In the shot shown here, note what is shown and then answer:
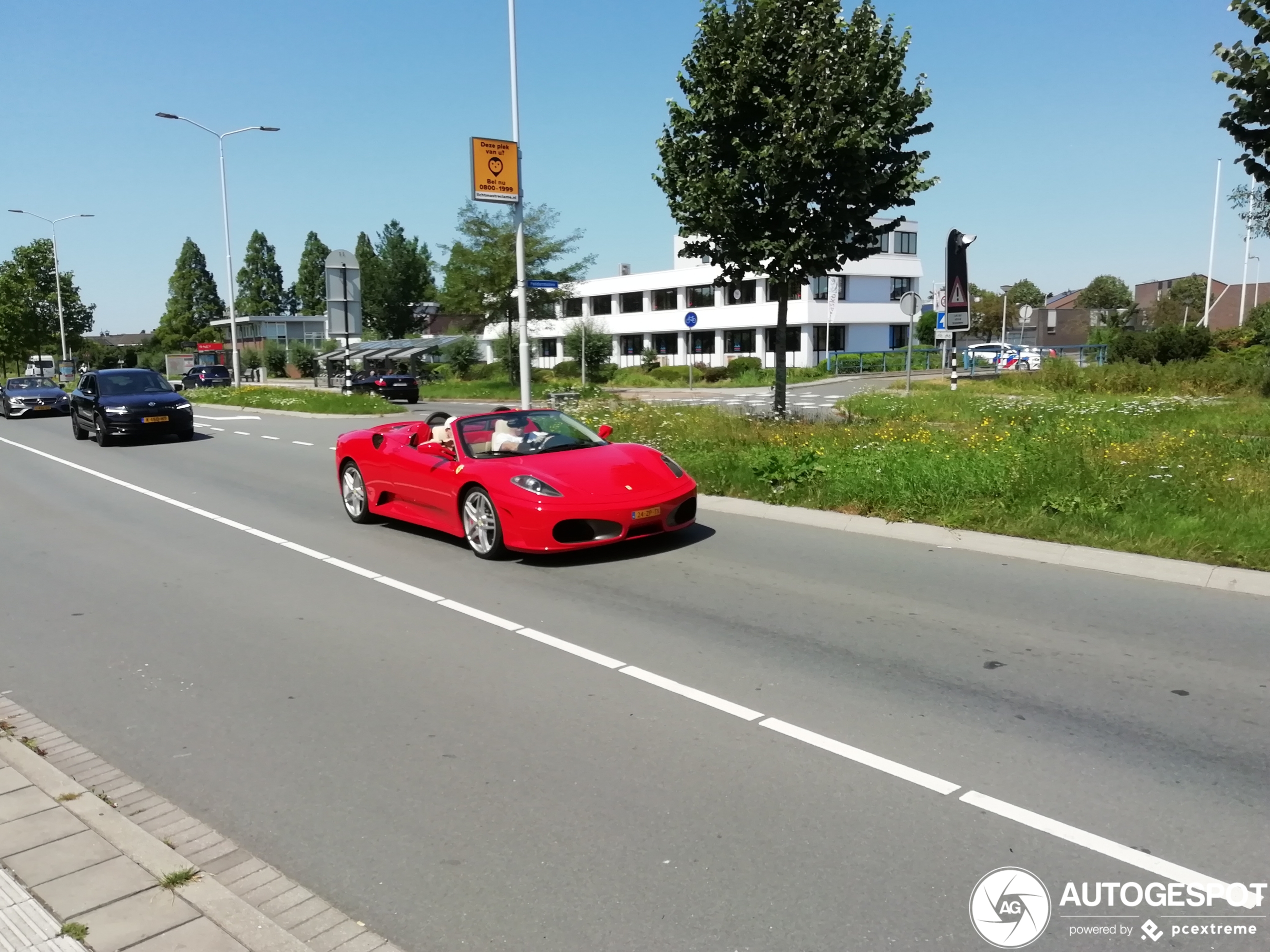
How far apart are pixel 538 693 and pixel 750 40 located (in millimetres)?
13492

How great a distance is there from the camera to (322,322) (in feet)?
349

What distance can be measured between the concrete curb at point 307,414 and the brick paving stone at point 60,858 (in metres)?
24.5

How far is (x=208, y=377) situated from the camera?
202 ft

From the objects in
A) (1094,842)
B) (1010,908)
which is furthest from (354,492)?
(1010,908)

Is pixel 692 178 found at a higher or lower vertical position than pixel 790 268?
higher

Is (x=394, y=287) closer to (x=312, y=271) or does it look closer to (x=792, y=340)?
(x=312, y=271)

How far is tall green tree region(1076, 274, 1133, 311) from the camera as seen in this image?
102312mm

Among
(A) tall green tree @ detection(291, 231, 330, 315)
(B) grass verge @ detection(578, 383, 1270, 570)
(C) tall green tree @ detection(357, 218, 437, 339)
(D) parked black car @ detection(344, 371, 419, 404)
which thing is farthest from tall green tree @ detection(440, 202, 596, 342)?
(A) tall green tree @ detection(291, 231, 330, 315)

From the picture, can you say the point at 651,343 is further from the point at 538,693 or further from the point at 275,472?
the point at 538,693

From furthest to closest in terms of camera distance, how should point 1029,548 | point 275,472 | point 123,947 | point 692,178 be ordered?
point 692,178
point 275,472
point 1029,548
point 123,947

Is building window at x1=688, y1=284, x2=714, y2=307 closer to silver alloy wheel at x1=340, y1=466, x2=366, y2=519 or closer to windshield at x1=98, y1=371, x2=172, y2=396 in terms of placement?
windshield at x1=98, y1=371, x2=172, y2=396

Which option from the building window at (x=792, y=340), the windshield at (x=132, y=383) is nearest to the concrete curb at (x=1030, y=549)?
the windshield at (x=132, y=383)

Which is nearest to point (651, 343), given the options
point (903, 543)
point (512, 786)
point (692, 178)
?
point (692, 178)

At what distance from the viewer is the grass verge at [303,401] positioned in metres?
29.9
